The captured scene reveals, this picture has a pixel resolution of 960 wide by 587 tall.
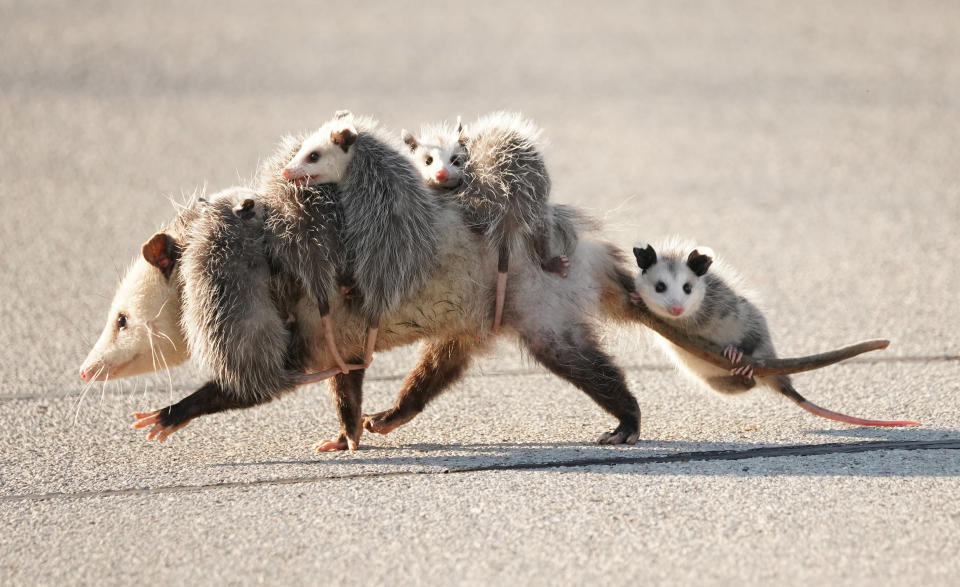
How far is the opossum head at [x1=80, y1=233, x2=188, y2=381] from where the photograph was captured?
3246 mm

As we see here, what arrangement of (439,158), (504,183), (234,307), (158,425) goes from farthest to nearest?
(439,158), (504,183), (158,425), (234,307)

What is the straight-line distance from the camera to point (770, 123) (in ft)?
25.8

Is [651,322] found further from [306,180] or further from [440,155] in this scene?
[306,180]

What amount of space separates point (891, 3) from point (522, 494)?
34.0 feet

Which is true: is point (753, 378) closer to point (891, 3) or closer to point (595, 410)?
point (595, 410)

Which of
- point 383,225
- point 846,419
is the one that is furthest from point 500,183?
point 846,419

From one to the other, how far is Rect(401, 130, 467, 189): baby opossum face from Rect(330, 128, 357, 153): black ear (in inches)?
9.9

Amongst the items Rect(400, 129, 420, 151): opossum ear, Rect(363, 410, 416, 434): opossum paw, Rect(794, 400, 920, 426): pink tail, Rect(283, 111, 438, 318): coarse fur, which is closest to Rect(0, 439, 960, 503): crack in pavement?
Rect(794, 400, 920, 426): pink tail

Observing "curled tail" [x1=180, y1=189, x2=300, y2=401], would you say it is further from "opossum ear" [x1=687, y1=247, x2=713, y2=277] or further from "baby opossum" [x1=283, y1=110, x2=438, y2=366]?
"opossum ear" [x1=687, y1=247, x2=713, y2=277]

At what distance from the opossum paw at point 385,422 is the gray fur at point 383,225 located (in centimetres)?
41

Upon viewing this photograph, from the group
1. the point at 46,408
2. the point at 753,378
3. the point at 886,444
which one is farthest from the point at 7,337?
the point at 886,444

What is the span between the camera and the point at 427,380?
3582 mm

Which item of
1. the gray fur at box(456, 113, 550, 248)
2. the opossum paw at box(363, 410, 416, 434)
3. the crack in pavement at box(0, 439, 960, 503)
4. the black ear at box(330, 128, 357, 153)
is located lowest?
the crack in pavement at box(0, 439, 960, 503)

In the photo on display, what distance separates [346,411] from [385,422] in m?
0.17
